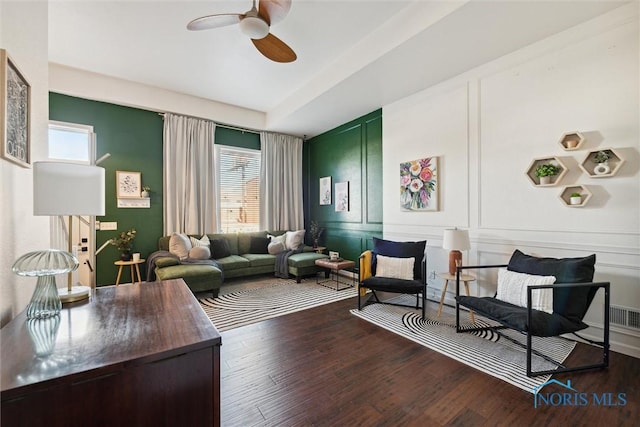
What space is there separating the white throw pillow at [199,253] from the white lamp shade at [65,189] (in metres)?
2.87

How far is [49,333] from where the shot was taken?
3.68 ft

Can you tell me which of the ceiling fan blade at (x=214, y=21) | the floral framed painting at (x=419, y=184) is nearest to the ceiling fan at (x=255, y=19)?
the ceiling fan blade at (x=214, y=21)

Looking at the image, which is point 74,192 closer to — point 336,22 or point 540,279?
point 336,22

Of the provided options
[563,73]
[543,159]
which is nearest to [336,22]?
[563,73]

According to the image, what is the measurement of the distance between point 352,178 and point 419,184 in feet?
5.08

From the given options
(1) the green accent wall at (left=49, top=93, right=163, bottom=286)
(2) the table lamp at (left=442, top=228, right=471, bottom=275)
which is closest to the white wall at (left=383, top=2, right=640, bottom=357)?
(2) the table lamp at (left=442, top=228, right=471, bottom=275)

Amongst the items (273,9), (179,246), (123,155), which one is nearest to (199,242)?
(179,246)

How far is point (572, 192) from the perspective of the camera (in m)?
A: 2.62

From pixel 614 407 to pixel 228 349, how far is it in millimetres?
2798

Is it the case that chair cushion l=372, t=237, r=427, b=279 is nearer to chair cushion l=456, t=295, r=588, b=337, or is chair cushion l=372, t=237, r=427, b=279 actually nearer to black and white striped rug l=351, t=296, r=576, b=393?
black and white striped rug l=351, t=296, r=576, b=393

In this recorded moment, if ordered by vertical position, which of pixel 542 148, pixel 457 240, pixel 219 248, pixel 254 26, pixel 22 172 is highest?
pixel 254 26

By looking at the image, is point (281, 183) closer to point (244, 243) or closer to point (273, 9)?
point (244, 243)

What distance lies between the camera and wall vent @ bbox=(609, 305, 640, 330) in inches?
90.2

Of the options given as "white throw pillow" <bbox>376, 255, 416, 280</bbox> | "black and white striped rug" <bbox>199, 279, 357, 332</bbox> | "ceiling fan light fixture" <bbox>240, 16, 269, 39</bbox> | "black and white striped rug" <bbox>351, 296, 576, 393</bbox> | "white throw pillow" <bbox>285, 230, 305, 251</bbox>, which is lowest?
"black and white striped rug" <bbox>351, 296, 576, 393</bbox>
